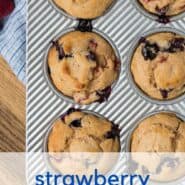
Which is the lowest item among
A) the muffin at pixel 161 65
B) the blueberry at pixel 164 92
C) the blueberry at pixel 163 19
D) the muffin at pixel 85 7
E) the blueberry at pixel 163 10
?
the blueberry at pixel 164 92

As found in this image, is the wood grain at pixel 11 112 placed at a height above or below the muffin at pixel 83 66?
below

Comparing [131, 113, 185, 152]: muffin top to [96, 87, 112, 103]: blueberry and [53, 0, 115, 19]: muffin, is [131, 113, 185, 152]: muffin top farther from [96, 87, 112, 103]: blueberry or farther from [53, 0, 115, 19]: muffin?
[53, 0, 115, 19]: muffin

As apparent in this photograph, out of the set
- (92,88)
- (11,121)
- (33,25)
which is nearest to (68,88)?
(92,88)

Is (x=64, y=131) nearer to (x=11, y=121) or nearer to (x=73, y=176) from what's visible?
(x=73, y=176)

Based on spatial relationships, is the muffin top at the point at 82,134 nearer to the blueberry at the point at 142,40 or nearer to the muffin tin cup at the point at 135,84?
the muffin tin cup at the point at 135,84

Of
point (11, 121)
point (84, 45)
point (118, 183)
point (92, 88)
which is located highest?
point (84, 45)

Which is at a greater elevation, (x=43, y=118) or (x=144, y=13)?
(x=144, y=13)

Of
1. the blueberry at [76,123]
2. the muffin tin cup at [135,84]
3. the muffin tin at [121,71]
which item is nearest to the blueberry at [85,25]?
the muffin tin at [121,71]

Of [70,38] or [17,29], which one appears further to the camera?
[17,29]
